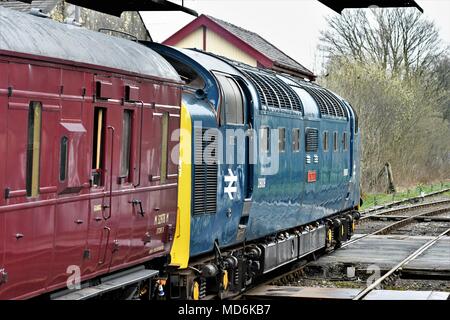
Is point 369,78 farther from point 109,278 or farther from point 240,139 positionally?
point 109,278

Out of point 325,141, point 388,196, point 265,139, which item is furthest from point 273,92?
point 388,196

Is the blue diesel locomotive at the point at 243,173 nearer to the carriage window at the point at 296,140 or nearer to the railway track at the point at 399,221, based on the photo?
the carriage window at the point at 296,140

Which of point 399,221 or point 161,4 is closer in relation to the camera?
point 161,4

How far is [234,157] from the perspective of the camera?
1254 centimetres

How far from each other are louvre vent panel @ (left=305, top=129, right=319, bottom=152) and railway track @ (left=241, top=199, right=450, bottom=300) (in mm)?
2192

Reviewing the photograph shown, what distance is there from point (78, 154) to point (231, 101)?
15.3 feet

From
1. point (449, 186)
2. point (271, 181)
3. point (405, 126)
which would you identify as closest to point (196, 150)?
point (271, 181)

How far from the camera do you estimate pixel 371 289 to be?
50.1ft

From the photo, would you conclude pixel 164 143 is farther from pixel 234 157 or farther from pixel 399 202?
pixel 399 202

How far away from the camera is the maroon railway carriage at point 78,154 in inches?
275

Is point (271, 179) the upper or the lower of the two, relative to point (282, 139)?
lower

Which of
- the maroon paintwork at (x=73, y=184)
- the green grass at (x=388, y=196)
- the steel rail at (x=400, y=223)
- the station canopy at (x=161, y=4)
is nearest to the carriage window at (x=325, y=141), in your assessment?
the steel rail at (x=400, y=223)

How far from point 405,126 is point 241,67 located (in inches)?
1242

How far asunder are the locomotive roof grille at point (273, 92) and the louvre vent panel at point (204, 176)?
238cm
